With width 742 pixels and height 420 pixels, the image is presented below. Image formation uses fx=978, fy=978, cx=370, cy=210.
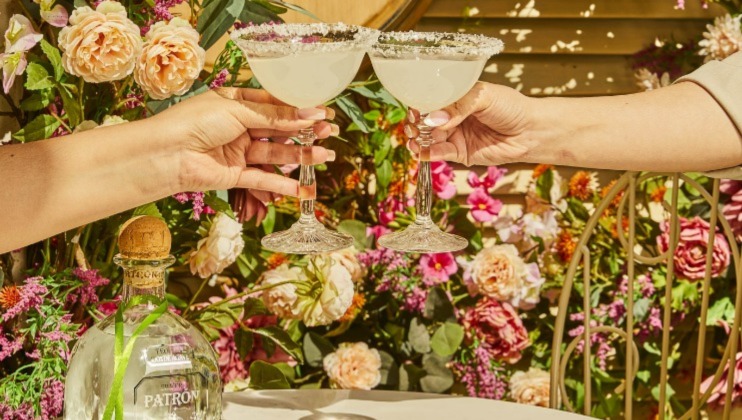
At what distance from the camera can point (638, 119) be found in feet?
5.26

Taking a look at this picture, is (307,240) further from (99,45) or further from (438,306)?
(438,306)

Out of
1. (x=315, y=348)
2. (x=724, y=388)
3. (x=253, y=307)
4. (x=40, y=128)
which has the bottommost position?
(x=724, y=388)

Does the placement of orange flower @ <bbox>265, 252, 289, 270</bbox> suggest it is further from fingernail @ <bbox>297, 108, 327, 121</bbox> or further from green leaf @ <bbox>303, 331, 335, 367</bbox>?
fingernail @ <bbox>297, 108, 327, 121</bbox>

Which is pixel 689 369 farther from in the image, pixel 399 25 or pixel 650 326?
pixel 399 25

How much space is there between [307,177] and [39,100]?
0.51 metres

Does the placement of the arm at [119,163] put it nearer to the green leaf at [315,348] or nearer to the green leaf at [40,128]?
→ the green leaf at [40,128]

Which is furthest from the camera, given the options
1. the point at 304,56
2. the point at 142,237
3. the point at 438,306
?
the point at 438,306

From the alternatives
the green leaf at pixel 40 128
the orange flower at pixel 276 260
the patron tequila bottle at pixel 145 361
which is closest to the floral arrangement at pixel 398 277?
the orange flower at pixel 276 260

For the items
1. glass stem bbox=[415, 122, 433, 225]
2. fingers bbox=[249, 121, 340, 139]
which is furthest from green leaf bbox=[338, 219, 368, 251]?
fingers bbox=[249, 121, 340, 139]

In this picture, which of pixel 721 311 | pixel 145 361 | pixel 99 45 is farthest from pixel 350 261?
pixel 145 361

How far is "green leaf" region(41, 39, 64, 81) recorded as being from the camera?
5.18 feet

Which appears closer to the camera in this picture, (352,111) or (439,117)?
(439,117)

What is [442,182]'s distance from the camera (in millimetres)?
2320

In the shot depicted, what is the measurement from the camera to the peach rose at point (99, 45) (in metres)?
1.48
